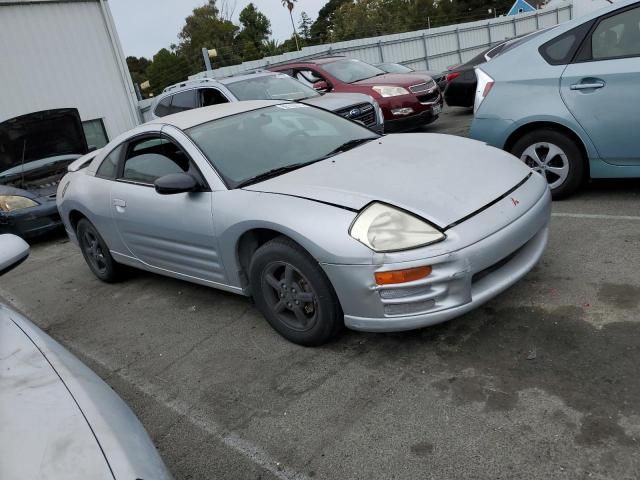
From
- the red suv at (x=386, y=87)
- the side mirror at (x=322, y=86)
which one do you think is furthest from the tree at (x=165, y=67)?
the side mirror at (x=322, y=86)

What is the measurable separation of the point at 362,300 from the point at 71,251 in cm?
524

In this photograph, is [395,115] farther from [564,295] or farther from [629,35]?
[564,295]

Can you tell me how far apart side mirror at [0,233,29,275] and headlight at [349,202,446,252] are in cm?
151

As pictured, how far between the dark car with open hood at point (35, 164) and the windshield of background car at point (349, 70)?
4.42 m

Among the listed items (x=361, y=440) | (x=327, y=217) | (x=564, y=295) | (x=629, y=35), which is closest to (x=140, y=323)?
(x=327, y=217)

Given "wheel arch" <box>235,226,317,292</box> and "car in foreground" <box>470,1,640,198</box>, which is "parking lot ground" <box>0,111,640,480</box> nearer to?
"wheel arch" <box>235,226,317,292</box>

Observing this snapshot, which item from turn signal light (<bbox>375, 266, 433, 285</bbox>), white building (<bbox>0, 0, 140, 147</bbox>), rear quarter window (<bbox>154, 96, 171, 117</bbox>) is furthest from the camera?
white building (<bbox>0, 0, 140, 147</bbox>)

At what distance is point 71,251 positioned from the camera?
22.4 ft

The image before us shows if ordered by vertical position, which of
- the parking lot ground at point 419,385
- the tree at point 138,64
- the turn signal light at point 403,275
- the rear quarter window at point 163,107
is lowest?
the parking lot ground at point 419,385

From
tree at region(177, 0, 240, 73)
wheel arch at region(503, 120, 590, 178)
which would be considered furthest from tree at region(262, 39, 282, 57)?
wheel arch at region(503, 120, 590, 178)

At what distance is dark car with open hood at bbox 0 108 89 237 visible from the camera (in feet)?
24.1

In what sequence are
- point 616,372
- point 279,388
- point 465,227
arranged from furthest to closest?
point 279,388
point 465,227
point 616,372

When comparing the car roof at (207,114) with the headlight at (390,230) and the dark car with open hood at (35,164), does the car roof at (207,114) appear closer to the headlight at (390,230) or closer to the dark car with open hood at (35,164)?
the headlight at (390,230)

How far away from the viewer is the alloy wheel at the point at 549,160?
4.54 m
